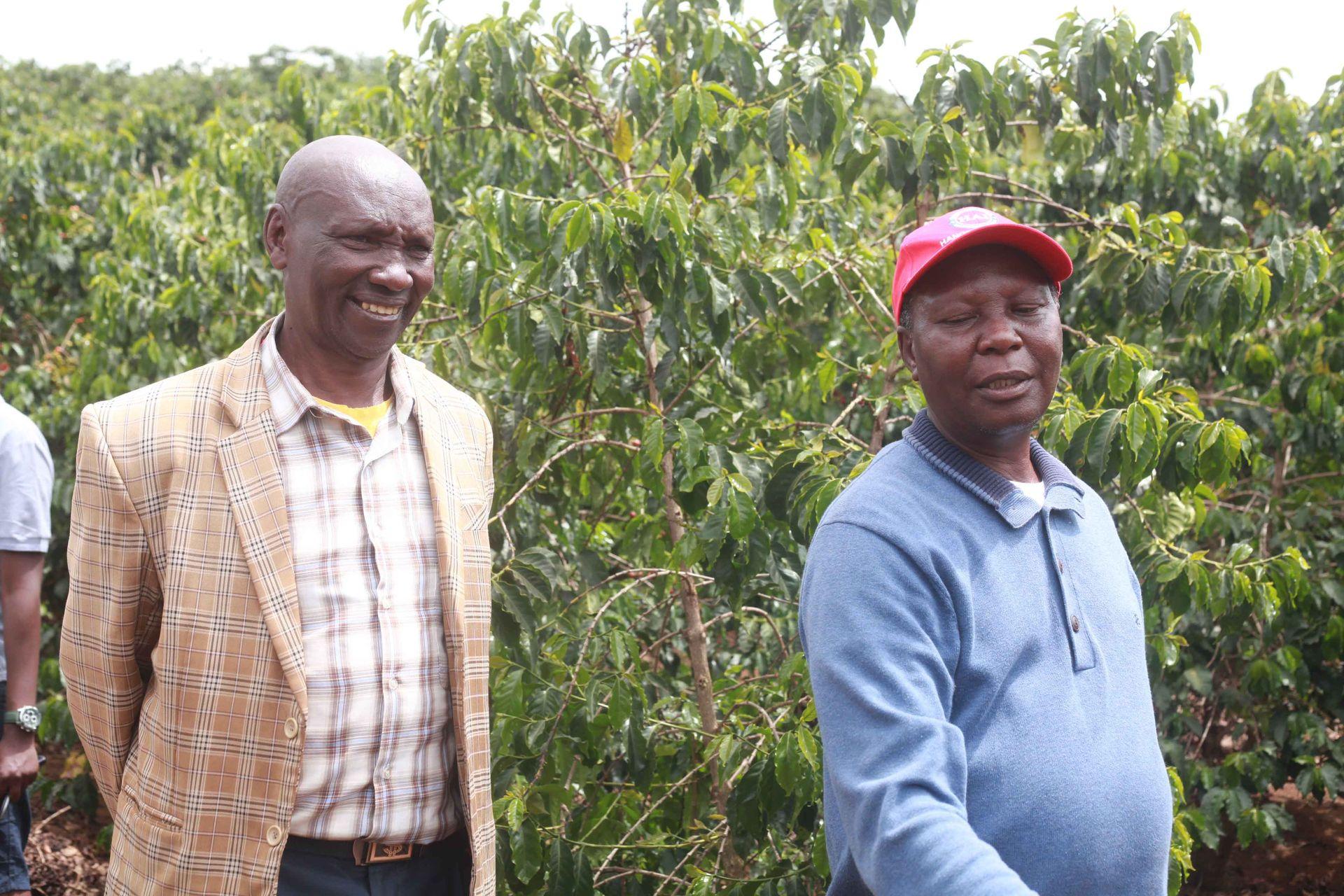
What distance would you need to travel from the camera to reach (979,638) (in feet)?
4.51

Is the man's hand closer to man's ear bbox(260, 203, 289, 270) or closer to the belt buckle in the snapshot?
the belt buckle

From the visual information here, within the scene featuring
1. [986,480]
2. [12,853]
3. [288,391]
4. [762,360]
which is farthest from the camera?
[762,360]

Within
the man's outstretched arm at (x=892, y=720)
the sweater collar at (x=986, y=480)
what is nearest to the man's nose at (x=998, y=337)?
the sweater collar at (x=986, y=480)

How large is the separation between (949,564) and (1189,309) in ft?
7.03

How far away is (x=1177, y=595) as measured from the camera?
9.36 feet

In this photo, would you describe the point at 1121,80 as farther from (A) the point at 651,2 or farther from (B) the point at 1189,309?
(A) the point at 651,2

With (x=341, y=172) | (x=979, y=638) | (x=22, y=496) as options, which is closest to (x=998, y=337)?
(x=979, y=638)

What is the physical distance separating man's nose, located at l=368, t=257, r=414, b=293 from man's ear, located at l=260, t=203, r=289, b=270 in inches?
6.5

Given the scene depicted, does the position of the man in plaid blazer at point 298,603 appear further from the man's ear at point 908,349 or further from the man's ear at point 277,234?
the man's ear at point 908,349

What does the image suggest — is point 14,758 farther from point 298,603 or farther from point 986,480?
point 986,480

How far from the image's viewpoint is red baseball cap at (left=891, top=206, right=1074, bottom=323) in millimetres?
1507

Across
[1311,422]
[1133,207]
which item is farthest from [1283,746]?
[1133,207]

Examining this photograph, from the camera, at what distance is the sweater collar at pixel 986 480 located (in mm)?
1494

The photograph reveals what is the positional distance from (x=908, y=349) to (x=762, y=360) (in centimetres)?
199
